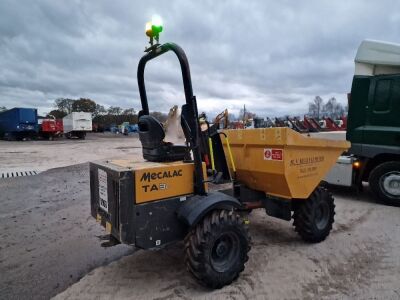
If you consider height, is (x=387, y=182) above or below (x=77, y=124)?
above

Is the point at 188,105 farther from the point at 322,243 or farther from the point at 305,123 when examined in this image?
the point at 305,123

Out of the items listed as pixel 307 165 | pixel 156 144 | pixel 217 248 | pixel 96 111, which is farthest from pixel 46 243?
pixel 96 111

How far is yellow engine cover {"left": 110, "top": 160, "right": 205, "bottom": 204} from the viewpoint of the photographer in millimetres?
2971

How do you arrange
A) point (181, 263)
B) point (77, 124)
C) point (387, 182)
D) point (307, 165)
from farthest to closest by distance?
point (77, 124) → point (387, 182) → point (307, 165) → point (181, 263)

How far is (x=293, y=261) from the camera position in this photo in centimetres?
376

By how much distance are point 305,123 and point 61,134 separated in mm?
27820

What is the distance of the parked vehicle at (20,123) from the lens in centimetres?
2828

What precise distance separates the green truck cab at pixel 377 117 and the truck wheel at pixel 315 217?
240 centimetres

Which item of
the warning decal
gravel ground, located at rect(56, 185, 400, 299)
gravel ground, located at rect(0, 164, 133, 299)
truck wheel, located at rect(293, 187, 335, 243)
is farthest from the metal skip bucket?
gravel ground, located at rect(0, 164, 133, 299)

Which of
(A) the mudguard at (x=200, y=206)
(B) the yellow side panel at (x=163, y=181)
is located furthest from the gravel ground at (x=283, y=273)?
(B) the yellow side panel at (x=163, y=181)

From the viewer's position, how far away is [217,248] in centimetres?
325

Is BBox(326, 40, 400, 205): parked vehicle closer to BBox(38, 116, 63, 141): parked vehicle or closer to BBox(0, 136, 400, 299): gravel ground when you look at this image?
BBox(0, 136, 400, 299): gravel ground

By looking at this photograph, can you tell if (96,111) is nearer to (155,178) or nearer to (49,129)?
(49,129)

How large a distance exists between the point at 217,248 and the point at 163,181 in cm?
83
